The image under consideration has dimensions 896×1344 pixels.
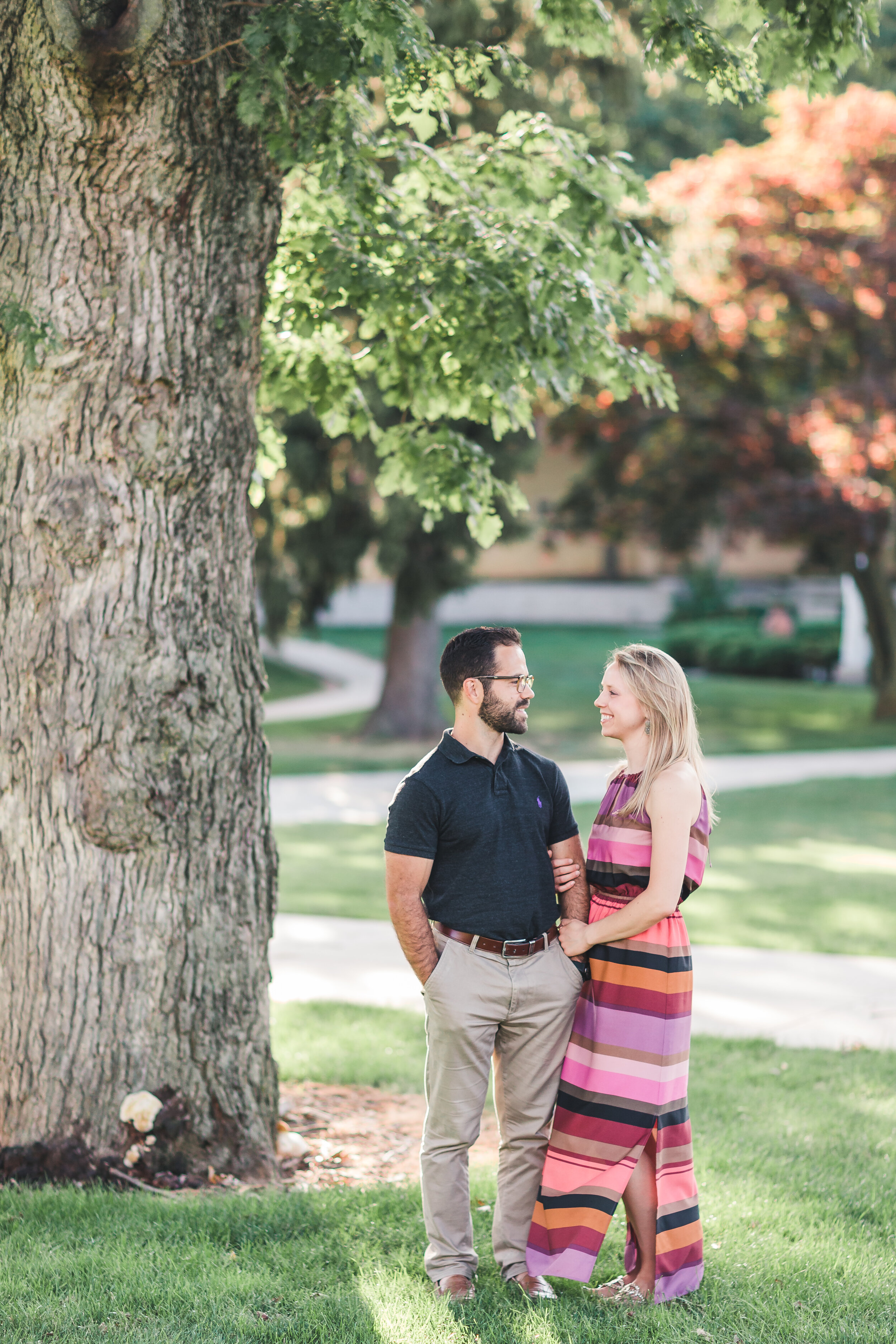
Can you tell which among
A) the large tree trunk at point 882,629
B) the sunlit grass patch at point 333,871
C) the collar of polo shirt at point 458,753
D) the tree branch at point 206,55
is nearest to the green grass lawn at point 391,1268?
the collar of polo shirt at point 458,753

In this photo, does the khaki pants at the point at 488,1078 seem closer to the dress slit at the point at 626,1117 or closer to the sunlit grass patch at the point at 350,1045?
the dress slit at the point at 626,1117

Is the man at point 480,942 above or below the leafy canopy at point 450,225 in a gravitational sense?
below

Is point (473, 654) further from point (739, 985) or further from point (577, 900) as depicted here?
point (739, 985)

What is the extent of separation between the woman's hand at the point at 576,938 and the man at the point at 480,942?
0.03m

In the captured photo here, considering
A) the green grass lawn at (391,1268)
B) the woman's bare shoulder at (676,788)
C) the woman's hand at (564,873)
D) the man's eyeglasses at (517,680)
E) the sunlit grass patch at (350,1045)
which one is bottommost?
the sunlit grass patch at (350,1045)

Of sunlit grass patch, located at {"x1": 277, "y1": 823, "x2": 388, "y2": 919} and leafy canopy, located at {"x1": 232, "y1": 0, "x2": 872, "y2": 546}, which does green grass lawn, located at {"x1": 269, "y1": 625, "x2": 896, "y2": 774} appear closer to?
sunlit grass patch, located at {"x1": 277, "y1": 823, "x2": 388, "y2": 919}

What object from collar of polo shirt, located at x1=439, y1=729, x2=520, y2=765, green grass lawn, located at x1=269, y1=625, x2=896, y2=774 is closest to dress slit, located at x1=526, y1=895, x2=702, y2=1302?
collar of polo shirt, located at x1=439, y1=729, x2=520, y2=765

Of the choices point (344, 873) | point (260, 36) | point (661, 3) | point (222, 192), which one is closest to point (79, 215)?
point (222, 192)

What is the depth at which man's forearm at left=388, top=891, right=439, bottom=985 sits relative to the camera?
3225 mm

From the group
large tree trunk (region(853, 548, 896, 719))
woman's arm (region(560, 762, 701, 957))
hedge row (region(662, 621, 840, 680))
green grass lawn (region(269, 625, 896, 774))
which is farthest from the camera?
hedge row (region(662, 621, 840, 680))

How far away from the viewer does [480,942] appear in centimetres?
328

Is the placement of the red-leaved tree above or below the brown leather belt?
above

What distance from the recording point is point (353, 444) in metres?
15.3

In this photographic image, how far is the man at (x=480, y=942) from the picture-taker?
325 centimetres
